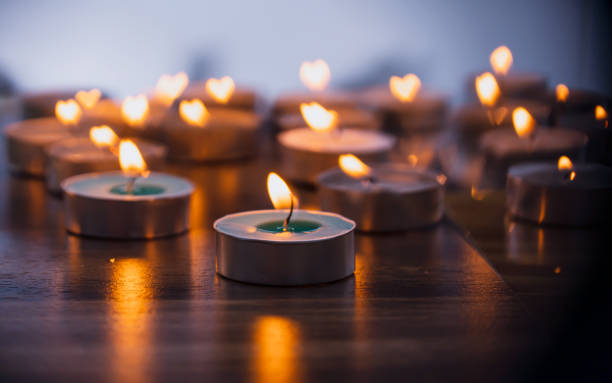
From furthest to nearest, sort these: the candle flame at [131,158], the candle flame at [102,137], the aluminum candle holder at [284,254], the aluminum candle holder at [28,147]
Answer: the aluminum candle holder at [28,147] < the candle flame at [102,137] < the candle flame at [131,158] < the aluminum candle holder at [284,254]

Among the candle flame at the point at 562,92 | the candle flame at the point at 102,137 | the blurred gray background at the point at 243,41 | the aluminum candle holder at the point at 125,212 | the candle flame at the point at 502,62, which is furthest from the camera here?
the blurred gray background at the point at 243,41

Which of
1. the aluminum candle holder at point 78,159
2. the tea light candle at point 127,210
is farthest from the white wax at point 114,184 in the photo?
the aluminum candle holder at point 78,159

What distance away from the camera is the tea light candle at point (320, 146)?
5.57 feet

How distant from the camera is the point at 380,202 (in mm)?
1388

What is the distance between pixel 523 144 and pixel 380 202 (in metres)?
0.39

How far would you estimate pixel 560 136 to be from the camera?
155 cm

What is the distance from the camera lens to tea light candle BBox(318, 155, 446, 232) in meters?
1.39

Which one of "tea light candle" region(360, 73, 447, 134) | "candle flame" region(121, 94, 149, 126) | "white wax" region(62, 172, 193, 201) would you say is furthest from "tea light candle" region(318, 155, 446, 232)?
"tea light candle" region(360, 73, 447, 134)

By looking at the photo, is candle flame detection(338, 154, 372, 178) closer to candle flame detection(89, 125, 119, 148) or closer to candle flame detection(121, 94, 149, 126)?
candle flame detection(89, 125, 119, 148)

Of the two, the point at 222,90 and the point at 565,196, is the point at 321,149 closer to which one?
the point at 565,196

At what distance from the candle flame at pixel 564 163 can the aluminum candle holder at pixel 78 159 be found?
737mm

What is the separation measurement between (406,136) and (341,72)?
0.88 meters

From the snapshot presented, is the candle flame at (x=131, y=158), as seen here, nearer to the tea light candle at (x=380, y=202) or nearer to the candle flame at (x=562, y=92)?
the tea light candle at (x=380, y=202)

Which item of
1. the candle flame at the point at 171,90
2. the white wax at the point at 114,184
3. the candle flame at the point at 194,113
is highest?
the candle flame at the point at 171,90
